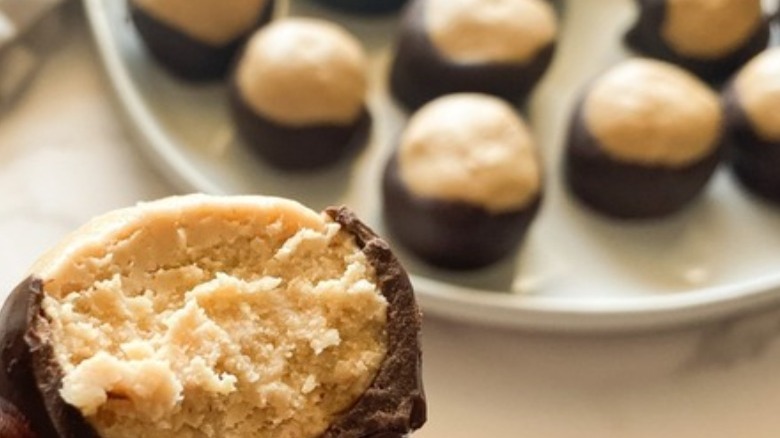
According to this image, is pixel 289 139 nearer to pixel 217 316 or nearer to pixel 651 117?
pixel 651 117

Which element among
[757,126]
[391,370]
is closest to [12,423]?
[391,370]

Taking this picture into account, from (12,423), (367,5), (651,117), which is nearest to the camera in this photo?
(12,423)

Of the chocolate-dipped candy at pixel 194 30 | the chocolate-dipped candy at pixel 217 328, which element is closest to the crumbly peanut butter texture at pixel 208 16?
the chocolate-dipped candy at pixel 194 30

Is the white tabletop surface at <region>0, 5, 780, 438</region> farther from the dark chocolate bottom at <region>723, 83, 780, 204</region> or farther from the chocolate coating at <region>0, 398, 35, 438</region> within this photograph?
the chocolate coating at <region>0, 398, 35, 438</region>

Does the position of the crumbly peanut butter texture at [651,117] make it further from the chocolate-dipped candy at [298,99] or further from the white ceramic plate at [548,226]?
the chocolate-dipped candy at [298,99]

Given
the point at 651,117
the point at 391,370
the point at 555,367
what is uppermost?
the point at 391,370

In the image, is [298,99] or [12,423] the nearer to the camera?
[12,423]

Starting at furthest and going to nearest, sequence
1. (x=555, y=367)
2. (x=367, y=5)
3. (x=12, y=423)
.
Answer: (x=367, y=5) → (x=555, y=367) → (x=12, y=423)

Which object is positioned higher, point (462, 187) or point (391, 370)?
point (391, 370)
